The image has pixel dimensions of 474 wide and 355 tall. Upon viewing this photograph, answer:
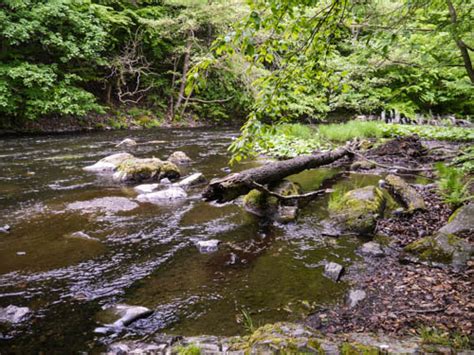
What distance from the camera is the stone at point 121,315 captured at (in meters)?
3.06

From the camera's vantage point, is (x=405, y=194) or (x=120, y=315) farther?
(x=405, y=194)

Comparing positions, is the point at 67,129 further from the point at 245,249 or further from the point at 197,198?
the point at 245,249

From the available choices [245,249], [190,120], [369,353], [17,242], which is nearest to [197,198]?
Result: [245,249]

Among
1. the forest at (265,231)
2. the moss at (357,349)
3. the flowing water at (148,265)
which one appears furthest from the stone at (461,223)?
the moss at (357,349)

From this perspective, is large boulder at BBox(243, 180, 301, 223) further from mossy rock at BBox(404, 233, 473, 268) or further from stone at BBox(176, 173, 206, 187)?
mossy rock at BBox(404, 233, 473, 268)

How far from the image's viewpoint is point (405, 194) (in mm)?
6168

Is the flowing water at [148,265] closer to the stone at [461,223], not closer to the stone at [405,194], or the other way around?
the stone at [461,223]

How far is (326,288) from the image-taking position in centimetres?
364

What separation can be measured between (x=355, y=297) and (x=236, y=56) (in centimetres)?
1396

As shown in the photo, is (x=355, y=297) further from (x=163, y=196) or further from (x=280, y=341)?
(x=163, y=196)

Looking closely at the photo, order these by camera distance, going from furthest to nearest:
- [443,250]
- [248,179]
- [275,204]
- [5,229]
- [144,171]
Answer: [144,171]
[275,204]
[248,179]
[5,229]
[443,250]

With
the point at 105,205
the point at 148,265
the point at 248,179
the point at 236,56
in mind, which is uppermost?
the point at 236,56

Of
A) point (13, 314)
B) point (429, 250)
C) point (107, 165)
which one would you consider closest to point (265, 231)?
point (429, 250)

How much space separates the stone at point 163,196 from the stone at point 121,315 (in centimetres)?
360
